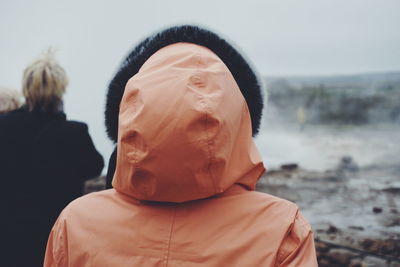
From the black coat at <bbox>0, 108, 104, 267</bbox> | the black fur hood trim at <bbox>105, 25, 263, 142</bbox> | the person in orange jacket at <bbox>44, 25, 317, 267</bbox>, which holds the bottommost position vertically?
the black coat at <bbox>0, 108, 104, 267</bbox>

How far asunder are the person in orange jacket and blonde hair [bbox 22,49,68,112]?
1.12m

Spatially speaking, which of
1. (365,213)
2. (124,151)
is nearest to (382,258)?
(365,213)

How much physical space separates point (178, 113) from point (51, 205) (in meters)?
1.41

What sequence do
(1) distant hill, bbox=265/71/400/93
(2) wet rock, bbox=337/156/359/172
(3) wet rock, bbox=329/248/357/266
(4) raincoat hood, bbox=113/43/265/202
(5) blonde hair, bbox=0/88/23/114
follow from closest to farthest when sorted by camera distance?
(4) raincoat hood, bbox=113/43/265/202
(5) blonde hair, bbox=0/88/23/114
(3) wet rock, bbox=329/248/357/266
(2) wet rock, bbox=337/156/359/172
(1) distant hill, bbox=265/71/400/93

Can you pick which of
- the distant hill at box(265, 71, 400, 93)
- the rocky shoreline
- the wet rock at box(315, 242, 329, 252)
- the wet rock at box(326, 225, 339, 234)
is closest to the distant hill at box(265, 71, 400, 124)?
the distant hill at box(265, 71, 400, 93)

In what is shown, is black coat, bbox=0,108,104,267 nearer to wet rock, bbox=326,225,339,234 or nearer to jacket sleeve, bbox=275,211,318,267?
jacket sleeve, bbox=275,211,318,267

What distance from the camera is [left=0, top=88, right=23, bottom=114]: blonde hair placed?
98.0 inches

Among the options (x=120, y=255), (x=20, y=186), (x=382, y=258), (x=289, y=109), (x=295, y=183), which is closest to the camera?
(x=120, y=255)

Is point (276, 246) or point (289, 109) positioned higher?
point (276, 246)

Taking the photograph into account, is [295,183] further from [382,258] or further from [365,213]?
[382,258]

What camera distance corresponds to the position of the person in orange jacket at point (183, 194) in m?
0.90

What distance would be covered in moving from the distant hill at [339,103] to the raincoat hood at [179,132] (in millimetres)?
15719

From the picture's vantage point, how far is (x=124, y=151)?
0.94 metres

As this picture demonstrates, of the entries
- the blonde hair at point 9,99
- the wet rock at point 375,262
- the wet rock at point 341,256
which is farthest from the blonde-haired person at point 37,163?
the wet rock at point 375,262
